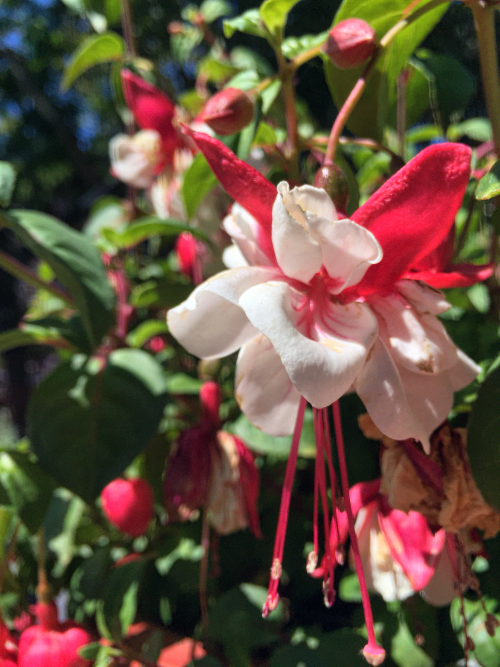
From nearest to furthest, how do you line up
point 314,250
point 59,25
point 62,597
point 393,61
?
point 314,250 < point 393,61 < point 62,597 < point 59,25

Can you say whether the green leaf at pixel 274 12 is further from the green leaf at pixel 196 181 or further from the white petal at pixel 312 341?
the white petal at pixel 312 341

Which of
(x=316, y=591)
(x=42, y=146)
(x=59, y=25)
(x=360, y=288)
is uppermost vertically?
(x=59, y=25)

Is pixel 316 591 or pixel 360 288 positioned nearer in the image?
pixel 360 288

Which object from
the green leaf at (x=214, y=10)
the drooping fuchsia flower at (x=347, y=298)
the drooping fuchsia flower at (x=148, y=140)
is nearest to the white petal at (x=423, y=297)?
the drooping fuchsia flower at (x=347, y=298)

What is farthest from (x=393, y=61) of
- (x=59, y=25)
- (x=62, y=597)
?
(x=59, y=25)

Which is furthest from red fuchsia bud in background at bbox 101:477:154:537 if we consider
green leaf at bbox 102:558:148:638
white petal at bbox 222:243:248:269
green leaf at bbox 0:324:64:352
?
white petal at bbox 222:243:248:269

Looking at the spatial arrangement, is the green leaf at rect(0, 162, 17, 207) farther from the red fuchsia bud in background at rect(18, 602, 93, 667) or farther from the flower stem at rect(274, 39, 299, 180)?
the red fuchsia bud in background at rect(18, 602, 93, 667)

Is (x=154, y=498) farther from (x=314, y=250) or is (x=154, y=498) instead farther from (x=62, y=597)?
(x=314, y=250)
